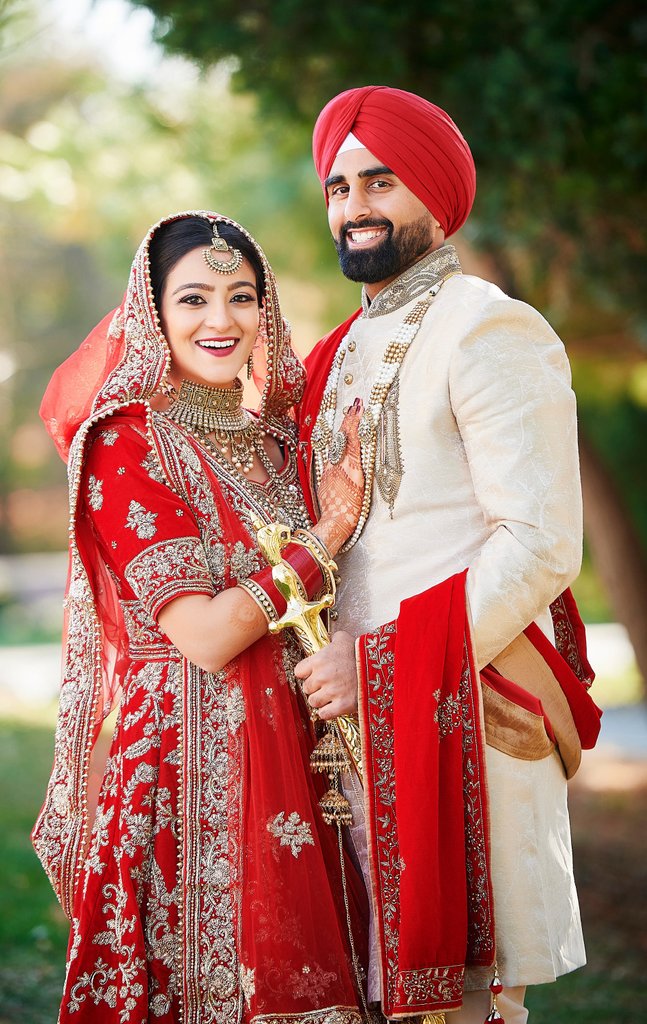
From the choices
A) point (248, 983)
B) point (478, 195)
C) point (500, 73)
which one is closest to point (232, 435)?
point (248, 983)

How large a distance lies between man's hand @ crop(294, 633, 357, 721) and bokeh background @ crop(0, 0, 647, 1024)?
2.06 m

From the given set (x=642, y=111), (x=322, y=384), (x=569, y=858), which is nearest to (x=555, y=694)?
(x=569, y=858)

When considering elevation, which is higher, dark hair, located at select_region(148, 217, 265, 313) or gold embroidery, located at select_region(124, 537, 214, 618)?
dark hair, located at select_region(148, 217, 265, 313)

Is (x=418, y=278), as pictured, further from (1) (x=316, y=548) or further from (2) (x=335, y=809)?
(2) (x=335, y=809)

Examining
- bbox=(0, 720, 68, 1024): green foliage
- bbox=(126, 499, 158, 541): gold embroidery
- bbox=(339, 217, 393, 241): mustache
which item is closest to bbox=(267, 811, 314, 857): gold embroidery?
bbox=(126, 499, 158, 541): gold embroidery

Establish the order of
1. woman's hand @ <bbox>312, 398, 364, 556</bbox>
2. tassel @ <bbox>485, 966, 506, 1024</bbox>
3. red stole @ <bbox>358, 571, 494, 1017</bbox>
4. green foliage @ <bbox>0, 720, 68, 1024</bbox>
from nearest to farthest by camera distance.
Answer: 1. red stole @ <bbox>358, 571, 494, 1017</bbox>
2. tassel @ <bbox>485, 966, 506, 1024</bbox>
3. woman's hand @ <bbox>312, 398, 364, 556</bbox>
4. green foliage @ <bbox>0, 720, 68, 1024</bbox>

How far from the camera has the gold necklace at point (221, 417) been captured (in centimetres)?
274

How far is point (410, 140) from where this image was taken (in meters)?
2.65

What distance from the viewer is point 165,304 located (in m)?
2.71

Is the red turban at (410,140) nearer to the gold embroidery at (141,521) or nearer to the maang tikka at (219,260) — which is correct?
the maang tikka at (219,260)

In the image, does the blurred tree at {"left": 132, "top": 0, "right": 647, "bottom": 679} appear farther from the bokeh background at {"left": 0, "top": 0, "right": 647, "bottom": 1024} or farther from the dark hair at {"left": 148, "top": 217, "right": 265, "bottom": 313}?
the dark hair at {"left": 148, "top": 217, "right": 265, "bottom": 313}

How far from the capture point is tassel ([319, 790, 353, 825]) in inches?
98.9

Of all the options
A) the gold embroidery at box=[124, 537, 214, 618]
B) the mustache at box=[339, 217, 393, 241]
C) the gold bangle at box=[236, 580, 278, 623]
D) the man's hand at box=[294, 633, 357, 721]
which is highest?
the mustache at box=[339, 217, 393, 241]

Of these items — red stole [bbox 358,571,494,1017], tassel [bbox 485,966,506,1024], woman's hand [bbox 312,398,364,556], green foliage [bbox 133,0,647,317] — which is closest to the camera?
red stole [bbox 358,571,494,1017]
